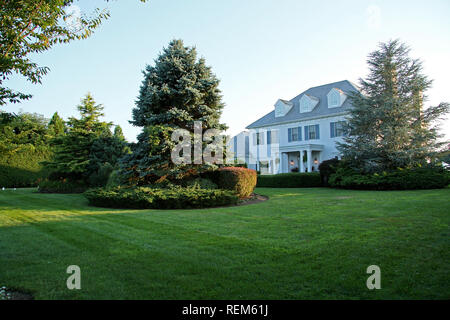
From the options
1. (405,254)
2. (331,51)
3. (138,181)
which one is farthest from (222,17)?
(405,254)

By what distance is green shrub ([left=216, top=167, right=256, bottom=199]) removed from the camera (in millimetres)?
11211

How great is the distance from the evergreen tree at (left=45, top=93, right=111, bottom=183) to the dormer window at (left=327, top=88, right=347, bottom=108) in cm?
1866

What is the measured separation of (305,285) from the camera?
2896 millimetres

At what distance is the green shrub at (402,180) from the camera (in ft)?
45.9

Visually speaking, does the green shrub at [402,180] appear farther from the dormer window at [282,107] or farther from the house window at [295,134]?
the dormer window at [282,107]

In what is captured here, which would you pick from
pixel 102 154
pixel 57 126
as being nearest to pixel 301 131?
pixel 102 154

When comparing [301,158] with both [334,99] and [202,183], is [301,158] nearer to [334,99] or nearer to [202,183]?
[334,99]

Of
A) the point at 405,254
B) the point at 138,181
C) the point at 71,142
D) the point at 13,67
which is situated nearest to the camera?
the point at 405,254

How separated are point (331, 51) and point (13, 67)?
1007 cm

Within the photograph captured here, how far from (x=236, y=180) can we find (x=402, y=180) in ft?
30.4

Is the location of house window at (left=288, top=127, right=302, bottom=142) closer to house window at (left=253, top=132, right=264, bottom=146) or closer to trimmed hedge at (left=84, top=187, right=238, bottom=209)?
house window at (left=253, top=132, right=264, bottom=146)

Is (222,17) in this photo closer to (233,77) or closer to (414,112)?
(233,77)

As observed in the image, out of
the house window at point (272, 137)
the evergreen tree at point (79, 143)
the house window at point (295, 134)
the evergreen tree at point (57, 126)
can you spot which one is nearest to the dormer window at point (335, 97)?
the house window at point (295, 134)

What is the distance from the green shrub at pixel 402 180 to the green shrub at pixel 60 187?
50.9 ft
